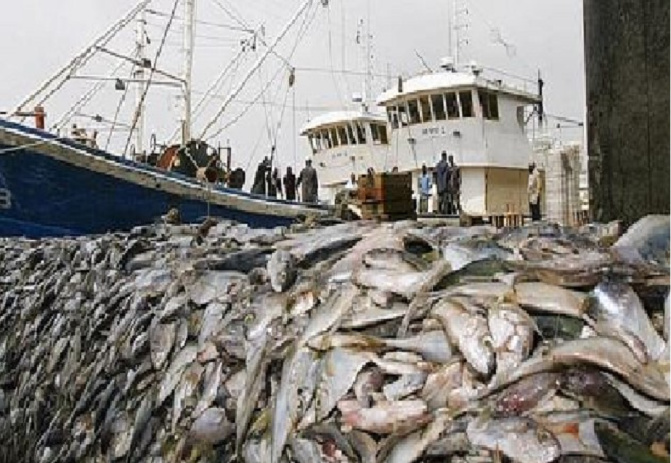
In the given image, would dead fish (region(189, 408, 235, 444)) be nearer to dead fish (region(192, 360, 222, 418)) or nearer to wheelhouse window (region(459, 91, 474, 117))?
dead fish (region(192, 360, 222, 418))

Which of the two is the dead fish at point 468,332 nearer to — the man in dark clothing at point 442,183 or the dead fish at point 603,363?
the dead fish at point 603,363

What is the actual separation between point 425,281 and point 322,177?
3802cm

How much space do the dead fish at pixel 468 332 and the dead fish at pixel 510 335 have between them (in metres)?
0.03

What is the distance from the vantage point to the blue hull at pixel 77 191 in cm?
1933

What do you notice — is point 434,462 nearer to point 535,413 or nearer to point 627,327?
point 535,413

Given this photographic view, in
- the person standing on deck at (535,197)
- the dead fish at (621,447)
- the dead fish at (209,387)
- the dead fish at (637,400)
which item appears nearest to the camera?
the dead fish at (621,447)

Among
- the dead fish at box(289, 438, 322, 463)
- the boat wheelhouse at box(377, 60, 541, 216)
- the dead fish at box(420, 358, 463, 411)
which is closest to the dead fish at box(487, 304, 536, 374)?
the dead fish at box(420, 358, 463, 411)

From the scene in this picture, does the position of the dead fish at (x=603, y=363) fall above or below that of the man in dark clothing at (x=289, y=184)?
below

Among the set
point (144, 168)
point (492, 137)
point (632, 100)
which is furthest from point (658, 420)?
point (492, 137)

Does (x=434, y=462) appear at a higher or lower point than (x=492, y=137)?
lower

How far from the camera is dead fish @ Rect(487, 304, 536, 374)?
338 cm

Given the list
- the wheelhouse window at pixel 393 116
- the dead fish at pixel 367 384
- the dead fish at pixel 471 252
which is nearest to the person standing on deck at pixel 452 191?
the wheelhouse window at pixel 393 116

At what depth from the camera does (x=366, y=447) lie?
3.55 m

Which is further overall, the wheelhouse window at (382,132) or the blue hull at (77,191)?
the wheelhouse window at (382,132)
